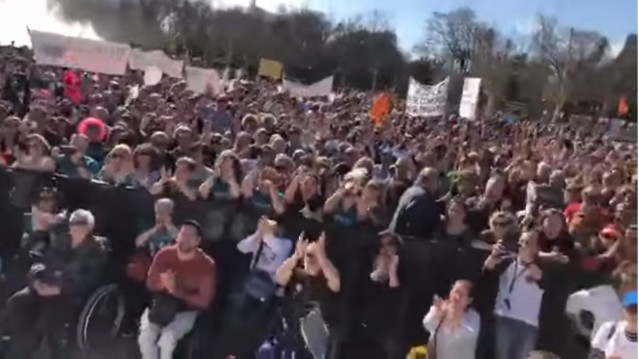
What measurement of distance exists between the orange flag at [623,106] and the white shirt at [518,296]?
89.6 inches

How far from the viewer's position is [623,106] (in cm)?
336

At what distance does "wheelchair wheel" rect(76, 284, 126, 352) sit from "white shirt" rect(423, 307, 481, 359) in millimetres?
1862

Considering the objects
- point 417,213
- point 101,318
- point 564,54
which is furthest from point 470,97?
point 564,54

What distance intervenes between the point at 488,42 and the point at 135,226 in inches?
92.8

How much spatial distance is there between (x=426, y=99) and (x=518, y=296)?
18.5ft

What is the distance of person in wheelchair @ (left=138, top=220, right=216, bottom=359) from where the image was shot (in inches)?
234

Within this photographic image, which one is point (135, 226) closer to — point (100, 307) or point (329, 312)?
point (100, 307)

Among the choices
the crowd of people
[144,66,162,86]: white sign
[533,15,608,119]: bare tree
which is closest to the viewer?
[533,15,608,119]: bare tree

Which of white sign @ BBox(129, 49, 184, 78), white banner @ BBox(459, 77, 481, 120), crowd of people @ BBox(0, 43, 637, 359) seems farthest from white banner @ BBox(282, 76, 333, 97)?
crowd of people @ BBox(0, 43, 637, 359)

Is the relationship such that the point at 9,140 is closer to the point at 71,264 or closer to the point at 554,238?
the point at 71,264

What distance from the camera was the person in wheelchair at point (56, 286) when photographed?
606 centimetres

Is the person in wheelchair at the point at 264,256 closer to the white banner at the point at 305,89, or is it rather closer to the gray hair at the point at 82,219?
the gray hair at the point at 82,219

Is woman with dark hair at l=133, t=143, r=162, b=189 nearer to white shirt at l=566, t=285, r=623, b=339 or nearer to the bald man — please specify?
the bald man

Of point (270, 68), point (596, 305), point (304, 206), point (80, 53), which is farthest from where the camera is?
point (270, 68)
